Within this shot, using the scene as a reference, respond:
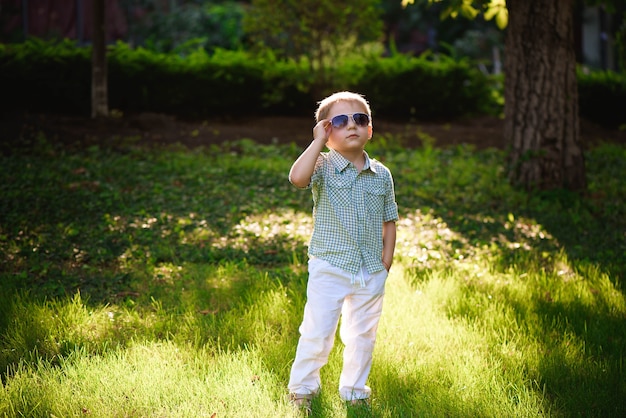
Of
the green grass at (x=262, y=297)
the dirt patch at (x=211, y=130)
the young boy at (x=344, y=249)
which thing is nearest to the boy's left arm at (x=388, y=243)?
the young boy at (x=344, y=249)

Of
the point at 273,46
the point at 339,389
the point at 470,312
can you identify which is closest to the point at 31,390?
the point at 339,389

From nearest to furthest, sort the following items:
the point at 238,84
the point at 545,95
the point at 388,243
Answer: the point at 388,243 → the point at 545,95 → the point at 238,84

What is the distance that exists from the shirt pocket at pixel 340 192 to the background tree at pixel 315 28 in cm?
949

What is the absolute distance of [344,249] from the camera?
316 cm

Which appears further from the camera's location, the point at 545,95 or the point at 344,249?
the point at 545,95

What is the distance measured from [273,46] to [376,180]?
10340 millimetres

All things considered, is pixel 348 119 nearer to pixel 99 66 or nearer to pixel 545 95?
pixel 545 95

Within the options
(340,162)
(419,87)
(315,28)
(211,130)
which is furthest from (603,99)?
(340,162)

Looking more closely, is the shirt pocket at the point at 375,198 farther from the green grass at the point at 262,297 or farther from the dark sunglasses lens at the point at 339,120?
the green grass at the point at 262,297

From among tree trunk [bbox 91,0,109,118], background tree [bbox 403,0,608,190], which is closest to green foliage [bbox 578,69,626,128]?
background tree [bbox 403,0,608,190]

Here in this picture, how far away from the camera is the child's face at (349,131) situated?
317cm

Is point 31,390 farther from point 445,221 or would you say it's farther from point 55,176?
point 55,176

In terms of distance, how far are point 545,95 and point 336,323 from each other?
5395 mm

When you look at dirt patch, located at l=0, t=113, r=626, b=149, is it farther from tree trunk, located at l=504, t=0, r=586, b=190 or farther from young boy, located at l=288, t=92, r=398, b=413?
young boy, located at l=288, t=92, r=398, b=413
